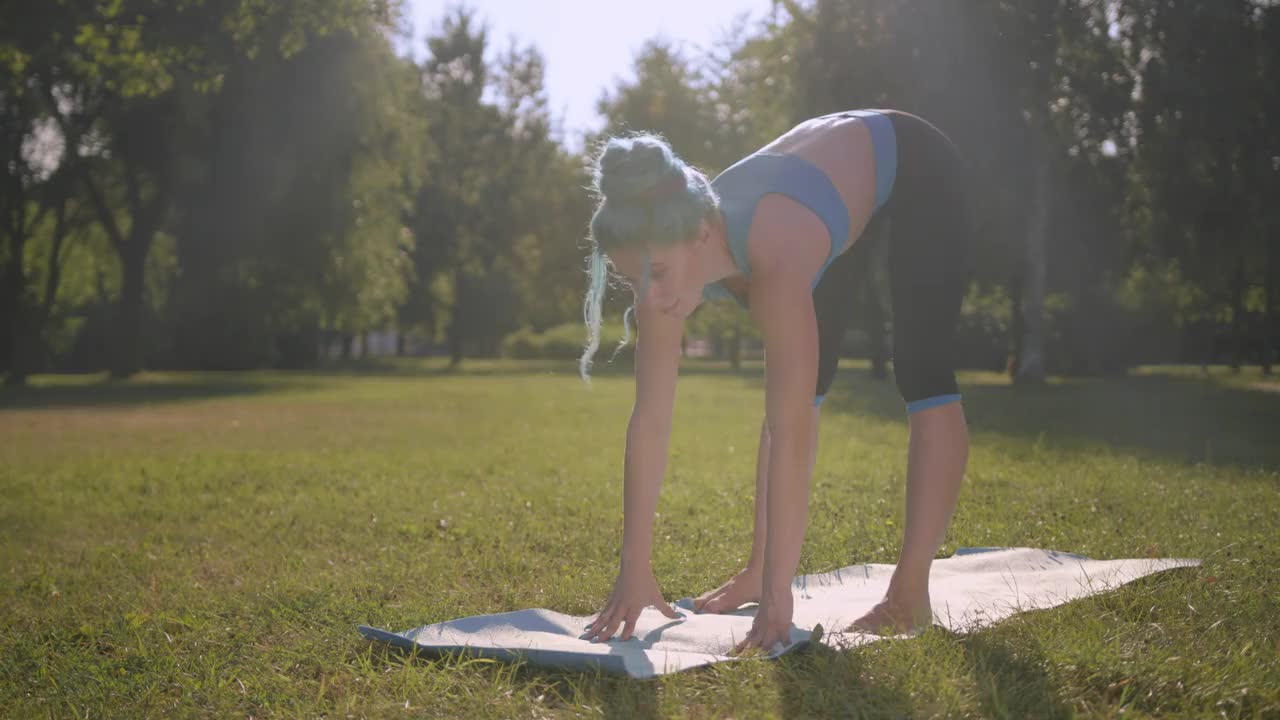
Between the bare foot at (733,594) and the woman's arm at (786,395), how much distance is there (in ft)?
2.15

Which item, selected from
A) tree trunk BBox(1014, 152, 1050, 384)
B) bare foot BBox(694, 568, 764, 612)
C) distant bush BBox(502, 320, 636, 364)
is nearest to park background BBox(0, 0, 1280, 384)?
tree trunk BBox(1014, 152, 1050, 384)

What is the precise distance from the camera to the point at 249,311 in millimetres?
26422

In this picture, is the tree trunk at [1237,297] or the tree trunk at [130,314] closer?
the tree trunk at [1237,297]

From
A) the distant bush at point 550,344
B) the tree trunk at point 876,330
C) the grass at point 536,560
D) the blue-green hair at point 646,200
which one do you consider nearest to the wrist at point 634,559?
the grass at point 536,560

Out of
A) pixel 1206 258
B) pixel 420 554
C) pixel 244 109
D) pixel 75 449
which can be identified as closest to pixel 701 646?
pixel 420 554

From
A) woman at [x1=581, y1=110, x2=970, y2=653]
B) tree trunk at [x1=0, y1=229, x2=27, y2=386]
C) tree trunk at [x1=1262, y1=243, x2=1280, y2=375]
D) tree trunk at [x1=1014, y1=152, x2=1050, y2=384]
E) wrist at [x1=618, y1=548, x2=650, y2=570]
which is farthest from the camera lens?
tree trunk at [x1=0, y1=229, x2=27, y2=386]

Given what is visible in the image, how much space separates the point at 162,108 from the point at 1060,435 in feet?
68.8

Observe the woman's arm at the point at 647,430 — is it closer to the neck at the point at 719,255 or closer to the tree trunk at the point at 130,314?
the neck at the point at 719,255

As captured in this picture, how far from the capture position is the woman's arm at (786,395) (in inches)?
100

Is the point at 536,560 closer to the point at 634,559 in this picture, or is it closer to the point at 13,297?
the point at 634,559

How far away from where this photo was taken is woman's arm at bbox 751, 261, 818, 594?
2.54 metres

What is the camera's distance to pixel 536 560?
13.6 ft

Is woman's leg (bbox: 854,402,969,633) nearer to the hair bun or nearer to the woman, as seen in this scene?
the woman

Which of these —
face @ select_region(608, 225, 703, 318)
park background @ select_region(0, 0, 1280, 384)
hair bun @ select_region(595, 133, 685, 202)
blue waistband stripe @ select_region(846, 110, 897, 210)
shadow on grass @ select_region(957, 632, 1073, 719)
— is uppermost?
park background @ select_region(0, 0, 1280, 384)
